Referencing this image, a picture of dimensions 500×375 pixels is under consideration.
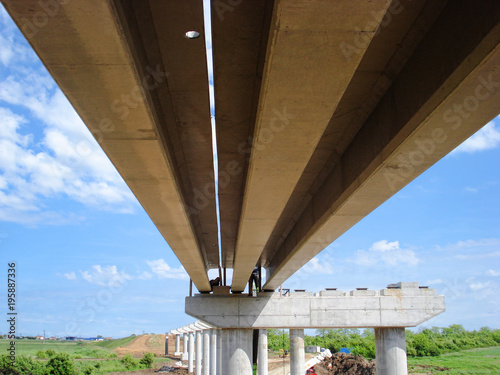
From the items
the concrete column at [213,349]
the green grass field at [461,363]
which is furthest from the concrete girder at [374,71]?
the green grass field at [461,363]

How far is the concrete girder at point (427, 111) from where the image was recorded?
4.48m

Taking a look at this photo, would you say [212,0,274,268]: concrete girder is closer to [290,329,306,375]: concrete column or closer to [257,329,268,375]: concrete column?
A: [290,329,306,375]: concrete column

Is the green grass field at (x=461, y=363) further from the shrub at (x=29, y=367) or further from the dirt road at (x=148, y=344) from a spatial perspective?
the dirt road at (x=148, y=344)

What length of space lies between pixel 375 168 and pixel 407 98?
141 centimetres

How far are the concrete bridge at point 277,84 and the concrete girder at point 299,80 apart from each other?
2 centimetres

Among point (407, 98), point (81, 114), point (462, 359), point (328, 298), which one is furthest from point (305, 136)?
point (462, 359)

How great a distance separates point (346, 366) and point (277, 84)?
49.2 m

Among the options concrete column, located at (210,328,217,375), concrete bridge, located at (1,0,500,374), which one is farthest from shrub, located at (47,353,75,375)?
concrete bridge, located at (1,0,500,374)

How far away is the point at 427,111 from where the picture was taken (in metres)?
5.33

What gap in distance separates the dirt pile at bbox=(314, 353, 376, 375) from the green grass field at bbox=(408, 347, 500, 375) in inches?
483

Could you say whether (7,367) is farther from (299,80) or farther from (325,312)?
(299,80)

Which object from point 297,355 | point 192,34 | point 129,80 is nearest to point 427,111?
point 192,34

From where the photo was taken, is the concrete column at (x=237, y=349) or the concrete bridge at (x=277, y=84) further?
the concrete column at (x=237, y=349)

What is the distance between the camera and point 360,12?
3709 mm
